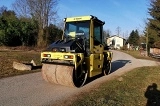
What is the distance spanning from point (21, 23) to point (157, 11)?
2459 cm

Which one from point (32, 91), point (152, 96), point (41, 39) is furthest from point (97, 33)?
point (41, 39)

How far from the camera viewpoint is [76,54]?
9.57 meters

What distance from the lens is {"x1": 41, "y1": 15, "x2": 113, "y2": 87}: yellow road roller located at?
956 cm

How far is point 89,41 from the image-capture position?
11.1 m

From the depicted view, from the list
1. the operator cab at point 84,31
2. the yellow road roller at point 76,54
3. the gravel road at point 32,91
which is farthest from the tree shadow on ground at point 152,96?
the operator cab at point 84,31

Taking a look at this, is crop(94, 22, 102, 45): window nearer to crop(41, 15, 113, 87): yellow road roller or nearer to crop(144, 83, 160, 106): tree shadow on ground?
crop(41, 15, 113, 87): yellow road roller

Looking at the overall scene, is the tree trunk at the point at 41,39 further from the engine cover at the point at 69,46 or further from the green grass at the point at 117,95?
the engine cover at the point at 69,46

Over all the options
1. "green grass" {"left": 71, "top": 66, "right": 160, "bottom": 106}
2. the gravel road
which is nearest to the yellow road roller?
the gravel road

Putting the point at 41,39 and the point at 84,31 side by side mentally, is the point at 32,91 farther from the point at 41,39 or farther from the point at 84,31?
the point at 41,39

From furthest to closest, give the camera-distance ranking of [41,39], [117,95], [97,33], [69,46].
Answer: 1. [41,39]
2. [97,33]
3. [69,46]
4. [117,95]

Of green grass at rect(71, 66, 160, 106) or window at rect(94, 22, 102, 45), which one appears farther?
window at rect(94, 22, 102, 45)

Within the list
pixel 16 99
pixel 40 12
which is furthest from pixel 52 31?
pixel 16 99

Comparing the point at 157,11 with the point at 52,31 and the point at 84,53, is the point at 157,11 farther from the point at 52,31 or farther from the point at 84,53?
the point at 84,53

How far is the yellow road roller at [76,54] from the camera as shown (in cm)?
956
